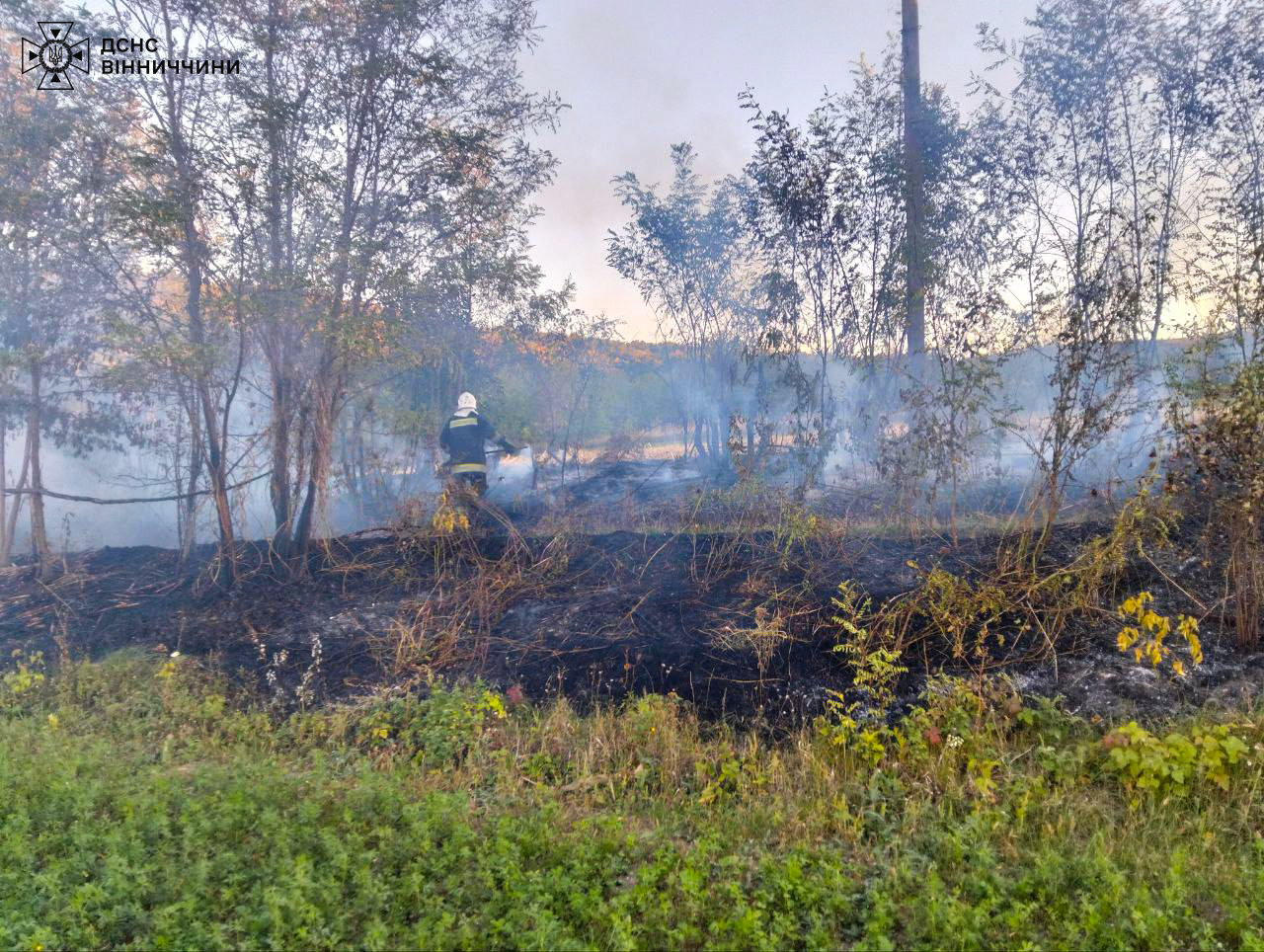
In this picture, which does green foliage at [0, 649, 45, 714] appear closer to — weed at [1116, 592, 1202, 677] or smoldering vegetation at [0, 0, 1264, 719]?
smoldering vegetation at [0, 0, 1264, 719]

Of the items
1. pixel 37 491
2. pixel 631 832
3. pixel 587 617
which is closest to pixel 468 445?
pixel 587 617

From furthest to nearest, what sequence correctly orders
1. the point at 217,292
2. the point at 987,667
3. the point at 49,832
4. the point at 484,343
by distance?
the point at 484,343
the point at 217,292
the point at 987,667
the point at 49,832

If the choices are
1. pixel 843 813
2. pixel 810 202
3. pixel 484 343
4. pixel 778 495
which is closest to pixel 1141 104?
pixel 810 202

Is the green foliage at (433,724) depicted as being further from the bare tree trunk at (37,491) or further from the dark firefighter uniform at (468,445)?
the bare tree trunk at (37,491)

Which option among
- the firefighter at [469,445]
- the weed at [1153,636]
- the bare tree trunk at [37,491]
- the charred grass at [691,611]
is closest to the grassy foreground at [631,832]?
the weed at [1153,636]

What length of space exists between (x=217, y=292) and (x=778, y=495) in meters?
5.42

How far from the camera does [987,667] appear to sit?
15.3 feet

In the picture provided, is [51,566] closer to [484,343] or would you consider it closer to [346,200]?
[346,200]

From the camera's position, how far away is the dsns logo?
251 inches

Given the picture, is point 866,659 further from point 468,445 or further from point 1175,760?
point 468,445

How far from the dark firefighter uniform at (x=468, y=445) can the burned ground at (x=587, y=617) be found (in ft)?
5.05

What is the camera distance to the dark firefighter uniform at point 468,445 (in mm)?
8703

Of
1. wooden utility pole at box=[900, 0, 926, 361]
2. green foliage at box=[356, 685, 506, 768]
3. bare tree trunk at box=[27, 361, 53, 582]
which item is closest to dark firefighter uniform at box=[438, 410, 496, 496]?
bare tree trunk at box=[27, 361, 53, 582]

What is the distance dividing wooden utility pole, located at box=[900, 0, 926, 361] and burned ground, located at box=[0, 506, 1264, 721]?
2904 millimetres
